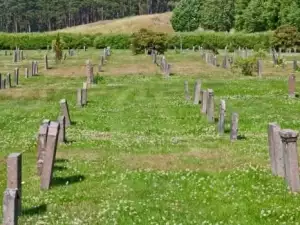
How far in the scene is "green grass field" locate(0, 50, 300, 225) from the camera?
1267 cm

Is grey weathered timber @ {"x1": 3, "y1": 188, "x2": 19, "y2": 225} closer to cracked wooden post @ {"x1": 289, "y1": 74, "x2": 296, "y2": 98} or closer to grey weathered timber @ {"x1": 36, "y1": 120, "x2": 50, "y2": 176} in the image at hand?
grey weathered timber @ {"x1": 36, "y1": 120, "x2": 50, "y2": 176}

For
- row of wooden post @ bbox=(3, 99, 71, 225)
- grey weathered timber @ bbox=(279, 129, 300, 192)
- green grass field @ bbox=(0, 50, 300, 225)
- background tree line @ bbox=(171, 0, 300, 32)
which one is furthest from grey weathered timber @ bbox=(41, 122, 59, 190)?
background tree line @ bbox=(171, 0, 300, 32)

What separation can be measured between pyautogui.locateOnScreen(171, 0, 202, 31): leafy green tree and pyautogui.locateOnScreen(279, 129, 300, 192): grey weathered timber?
145m

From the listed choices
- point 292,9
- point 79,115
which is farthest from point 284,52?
point 79,115

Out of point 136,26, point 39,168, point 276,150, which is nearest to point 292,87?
point 276,150

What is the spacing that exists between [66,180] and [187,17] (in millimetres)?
144718

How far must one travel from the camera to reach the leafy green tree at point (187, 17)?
158 metres

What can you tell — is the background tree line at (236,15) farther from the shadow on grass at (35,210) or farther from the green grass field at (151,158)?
the shadow on grass at (35,210)

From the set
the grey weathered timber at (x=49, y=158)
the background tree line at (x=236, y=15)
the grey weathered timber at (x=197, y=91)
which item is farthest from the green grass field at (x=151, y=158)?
the background tree line at (x=236, y=15)

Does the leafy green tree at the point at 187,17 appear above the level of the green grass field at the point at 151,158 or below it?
above

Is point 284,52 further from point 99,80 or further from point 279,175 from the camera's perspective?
point 279,175

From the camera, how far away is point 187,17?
15838 centimetres

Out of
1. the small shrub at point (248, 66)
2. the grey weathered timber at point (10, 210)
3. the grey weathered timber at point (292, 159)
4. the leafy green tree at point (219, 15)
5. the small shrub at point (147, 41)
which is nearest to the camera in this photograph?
the grey weathered timber at point (10, 210)

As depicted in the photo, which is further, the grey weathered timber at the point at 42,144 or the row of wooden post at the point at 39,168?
the grey weathered timber at the point at 42,144
